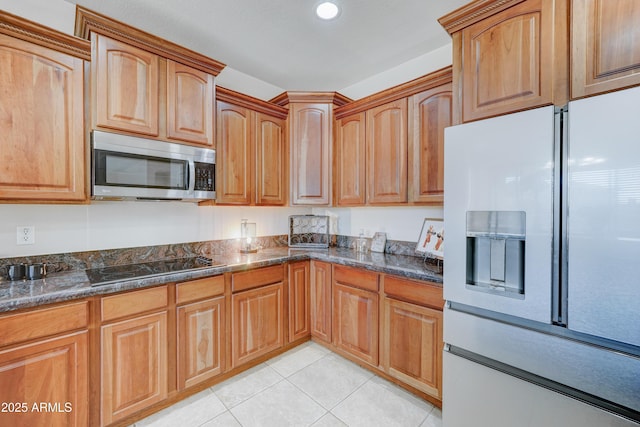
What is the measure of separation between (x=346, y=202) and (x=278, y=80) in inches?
61.9

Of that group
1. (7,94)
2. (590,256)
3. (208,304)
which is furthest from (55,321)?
(590,256)

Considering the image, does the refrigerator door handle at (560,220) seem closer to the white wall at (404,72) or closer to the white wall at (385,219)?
the white wall at (385,219)

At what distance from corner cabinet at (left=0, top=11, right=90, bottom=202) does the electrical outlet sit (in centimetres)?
35

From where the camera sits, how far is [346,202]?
2635 millimetres

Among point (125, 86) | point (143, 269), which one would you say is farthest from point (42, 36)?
point (143, 269)

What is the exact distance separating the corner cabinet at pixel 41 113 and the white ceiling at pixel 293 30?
1.99 ft

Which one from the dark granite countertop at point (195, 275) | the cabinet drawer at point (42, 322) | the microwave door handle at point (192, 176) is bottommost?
the cabinet drawer at point (42, 322)

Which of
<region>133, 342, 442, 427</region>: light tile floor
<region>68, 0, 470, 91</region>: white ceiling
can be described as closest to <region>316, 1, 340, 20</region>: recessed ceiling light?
<region>68, 0, 470, 91</region>: white ceiling

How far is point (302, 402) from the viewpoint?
1877mm

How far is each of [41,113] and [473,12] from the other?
8.01 ft

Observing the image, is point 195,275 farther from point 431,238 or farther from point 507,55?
point 507,55

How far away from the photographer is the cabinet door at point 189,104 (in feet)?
6.36

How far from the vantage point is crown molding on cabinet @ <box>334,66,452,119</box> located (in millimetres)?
1961

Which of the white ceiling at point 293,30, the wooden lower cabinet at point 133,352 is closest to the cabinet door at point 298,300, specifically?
the wooden lower cabinet at point 133,352
